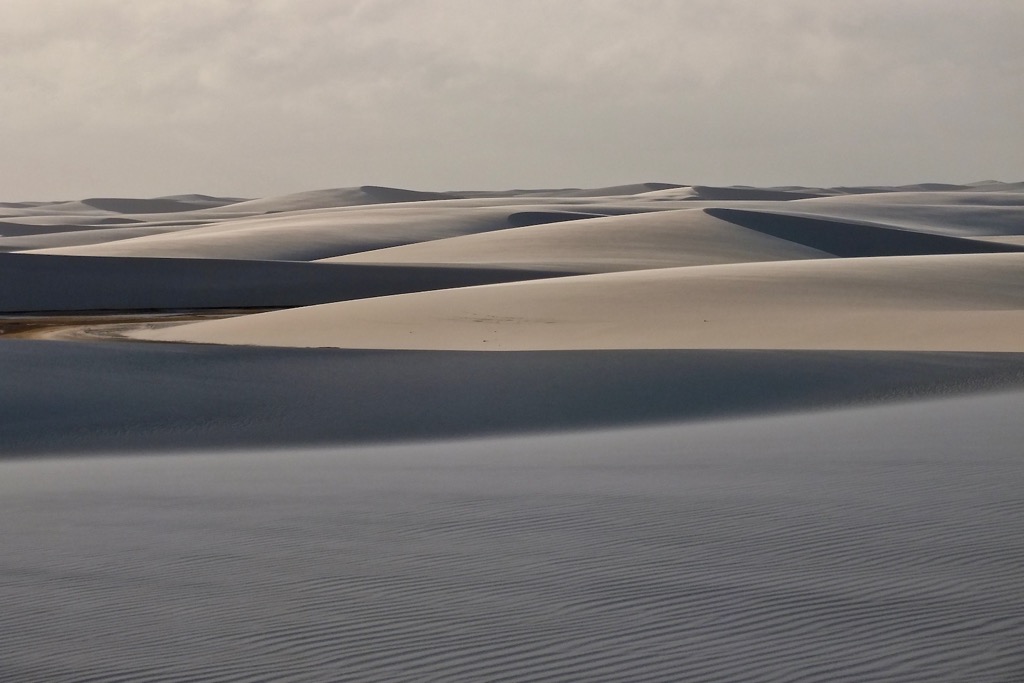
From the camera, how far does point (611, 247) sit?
32875 mm

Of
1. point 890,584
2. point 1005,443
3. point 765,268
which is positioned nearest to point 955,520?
point 890,584

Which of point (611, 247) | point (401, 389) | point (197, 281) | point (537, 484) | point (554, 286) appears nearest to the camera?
point (537, 484)

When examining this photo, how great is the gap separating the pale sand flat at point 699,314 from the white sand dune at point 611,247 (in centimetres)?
745

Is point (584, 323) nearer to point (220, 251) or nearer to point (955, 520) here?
point (955, 520)

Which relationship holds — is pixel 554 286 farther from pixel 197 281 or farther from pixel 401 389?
pixel 197 281

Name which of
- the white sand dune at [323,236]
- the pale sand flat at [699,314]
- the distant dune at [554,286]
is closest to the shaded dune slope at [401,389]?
the distant dune at [554,286]

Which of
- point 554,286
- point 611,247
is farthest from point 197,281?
point 611,247

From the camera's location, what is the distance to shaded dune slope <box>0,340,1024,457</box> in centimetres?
1110

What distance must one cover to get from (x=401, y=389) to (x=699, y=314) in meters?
6.41

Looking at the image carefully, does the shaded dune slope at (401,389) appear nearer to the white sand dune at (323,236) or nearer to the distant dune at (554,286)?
the distant dune at (554,286)

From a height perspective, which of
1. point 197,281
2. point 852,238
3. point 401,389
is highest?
point 852,238

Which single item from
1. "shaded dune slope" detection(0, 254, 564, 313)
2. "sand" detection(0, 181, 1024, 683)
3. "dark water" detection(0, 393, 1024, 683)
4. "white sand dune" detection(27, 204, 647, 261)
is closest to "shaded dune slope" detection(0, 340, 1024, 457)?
"sand" detection(0, 181, 1024, 683)

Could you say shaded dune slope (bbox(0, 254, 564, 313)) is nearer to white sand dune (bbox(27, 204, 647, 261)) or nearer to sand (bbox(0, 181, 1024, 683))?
sand (bbox(0, 181, 1024, 683))

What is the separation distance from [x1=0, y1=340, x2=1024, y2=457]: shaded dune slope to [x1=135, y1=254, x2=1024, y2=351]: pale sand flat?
1600 millimetres
